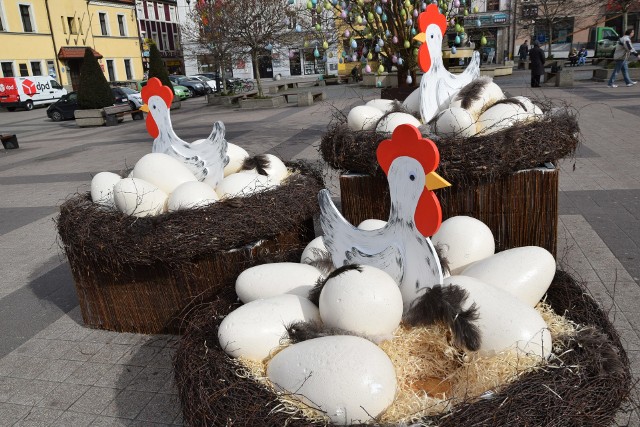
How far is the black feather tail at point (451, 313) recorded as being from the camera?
2.10m

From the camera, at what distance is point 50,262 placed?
548 cm

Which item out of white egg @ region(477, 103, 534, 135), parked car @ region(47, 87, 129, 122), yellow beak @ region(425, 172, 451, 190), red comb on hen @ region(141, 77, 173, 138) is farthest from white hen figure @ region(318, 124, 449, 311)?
parked car @ region(47, 87, 129, 122)

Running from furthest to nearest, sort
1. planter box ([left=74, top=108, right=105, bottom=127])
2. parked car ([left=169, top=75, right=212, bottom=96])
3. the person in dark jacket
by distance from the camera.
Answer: parked car ([left=169, top=75, right=212, bottom=96]) → planter box ([left=74, top=108, right=105, bottom=127]) → the person in dark jacket

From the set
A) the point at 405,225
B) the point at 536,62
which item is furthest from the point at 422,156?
the point at 536,62

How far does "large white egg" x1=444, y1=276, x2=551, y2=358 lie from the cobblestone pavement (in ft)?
3.11

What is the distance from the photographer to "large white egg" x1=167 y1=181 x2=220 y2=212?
334 centimetres

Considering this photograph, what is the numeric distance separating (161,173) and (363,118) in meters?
1.56

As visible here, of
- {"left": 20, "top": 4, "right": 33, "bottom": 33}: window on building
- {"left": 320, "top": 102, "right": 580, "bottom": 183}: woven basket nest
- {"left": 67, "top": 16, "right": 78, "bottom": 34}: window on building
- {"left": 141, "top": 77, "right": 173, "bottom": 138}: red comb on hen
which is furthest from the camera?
{"left": 67, "top": 16, "right": 78, "bottom": 34}: window on building

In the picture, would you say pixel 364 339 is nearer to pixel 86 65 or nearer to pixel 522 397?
pixel 522 397

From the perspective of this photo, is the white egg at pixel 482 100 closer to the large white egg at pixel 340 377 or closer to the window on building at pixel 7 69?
the large white egg at pixel 340 377

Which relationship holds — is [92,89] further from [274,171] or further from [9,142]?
[274,171]

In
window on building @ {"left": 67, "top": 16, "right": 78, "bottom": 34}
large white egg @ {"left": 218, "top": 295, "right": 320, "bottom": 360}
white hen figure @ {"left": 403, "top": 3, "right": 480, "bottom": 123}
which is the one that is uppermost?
window on building @ {"left": 67, "top": 16, "right": 78, "bottom": 34}

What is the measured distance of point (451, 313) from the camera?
7.04ft

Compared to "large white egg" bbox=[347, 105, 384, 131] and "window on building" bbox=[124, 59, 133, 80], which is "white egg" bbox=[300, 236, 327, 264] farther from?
"window on building" bbox=[124, 59, 133, 80]
